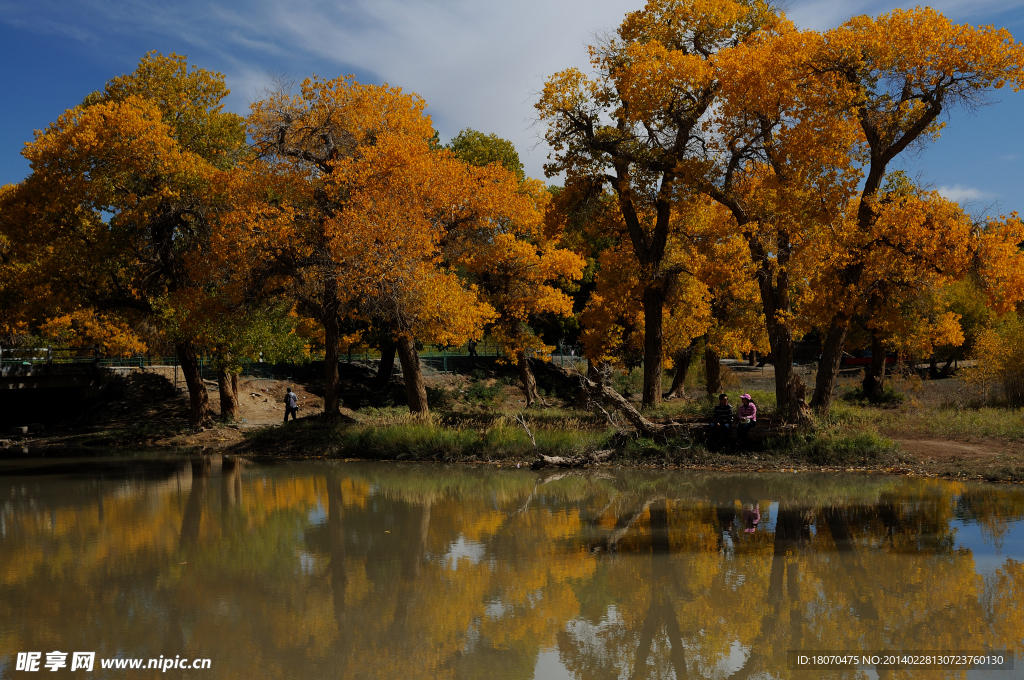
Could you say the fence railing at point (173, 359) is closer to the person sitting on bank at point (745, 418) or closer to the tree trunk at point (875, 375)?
the tree trunk at point (875, 375)

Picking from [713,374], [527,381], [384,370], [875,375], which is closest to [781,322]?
[713,374]

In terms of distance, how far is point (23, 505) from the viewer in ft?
47.2

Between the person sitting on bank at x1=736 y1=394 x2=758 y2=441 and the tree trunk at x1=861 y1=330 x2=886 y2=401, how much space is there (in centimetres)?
1342

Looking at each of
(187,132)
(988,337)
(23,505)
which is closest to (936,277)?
(988,337)

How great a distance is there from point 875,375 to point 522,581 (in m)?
25.5

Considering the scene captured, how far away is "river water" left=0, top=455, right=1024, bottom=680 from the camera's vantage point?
21.6ft

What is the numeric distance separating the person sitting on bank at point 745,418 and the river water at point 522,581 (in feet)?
9.85

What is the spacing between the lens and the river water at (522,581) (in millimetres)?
6582

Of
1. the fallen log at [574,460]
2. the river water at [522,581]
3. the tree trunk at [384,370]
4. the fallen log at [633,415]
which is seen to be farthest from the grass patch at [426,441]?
the tree trunk at [384,370]

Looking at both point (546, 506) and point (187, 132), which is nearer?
point (546, 506)

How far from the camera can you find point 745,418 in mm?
17734

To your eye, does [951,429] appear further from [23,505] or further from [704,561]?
[23,505]

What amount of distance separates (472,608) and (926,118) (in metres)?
15.8

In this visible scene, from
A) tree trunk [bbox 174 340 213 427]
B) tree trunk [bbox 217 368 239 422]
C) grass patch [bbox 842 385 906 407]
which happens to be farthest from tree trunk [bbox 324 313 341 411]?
grass patch [bbox 842 385 906 407]
